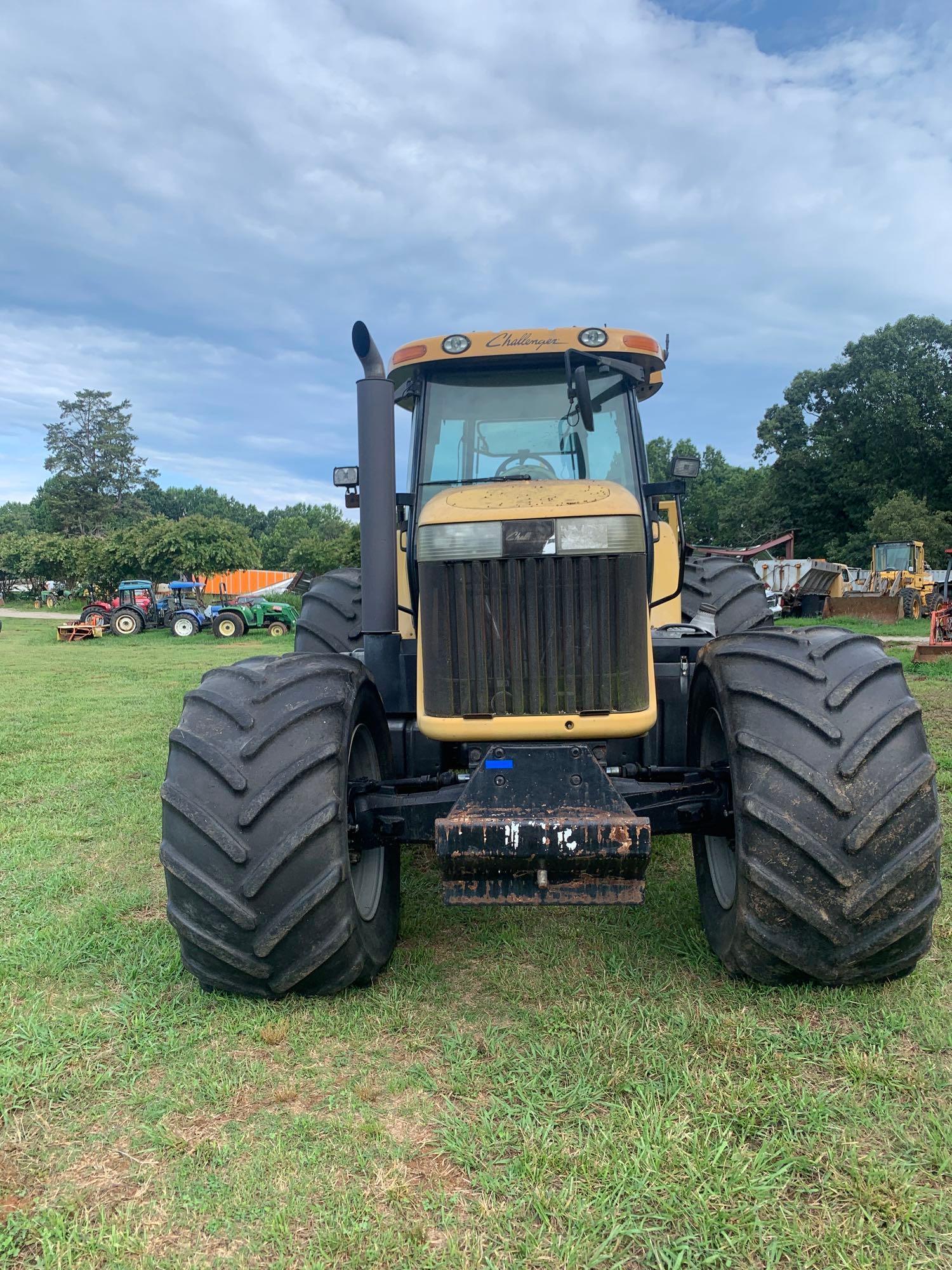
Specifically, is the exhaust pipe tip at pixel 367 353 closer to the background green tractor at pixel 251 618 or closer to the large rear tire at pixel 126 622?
the background green tractor at pixel 251 618

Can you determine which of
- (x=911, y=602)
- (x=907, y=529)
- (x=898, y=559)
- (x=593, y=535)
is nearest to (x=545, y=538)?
(x=593, y=535)

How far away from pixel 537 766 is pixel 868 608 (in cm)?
2434

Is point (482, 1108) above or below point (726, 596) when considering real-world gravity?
below

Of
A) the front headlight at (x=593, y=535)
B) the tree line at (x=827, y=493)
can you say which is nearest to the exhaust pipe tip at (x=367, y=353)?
the front headlight at (x=593, y=535)

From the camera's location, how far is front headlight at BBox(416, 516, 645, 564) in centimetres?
324

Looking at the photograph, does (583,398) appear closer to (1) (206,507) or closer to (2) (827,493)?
(2) (827,493)

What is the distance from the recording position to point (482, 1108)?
8.49 ft

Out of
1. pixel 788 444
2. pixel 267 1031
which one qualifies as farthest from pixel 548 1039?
pixel 788 444

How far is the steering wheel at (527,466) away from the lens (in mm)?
4215

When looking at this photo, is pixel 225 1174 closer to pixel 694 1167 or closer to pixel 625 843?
pixel 694 1167

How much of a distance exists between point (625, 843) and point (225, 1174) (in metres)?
1.48

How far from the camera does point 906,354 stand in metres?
46.8

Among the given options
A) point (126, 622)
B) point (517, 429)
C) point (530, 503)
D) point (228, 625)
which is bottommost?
point (228, 625)

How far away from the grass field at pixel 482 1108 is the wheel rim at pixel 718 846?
27 cm
